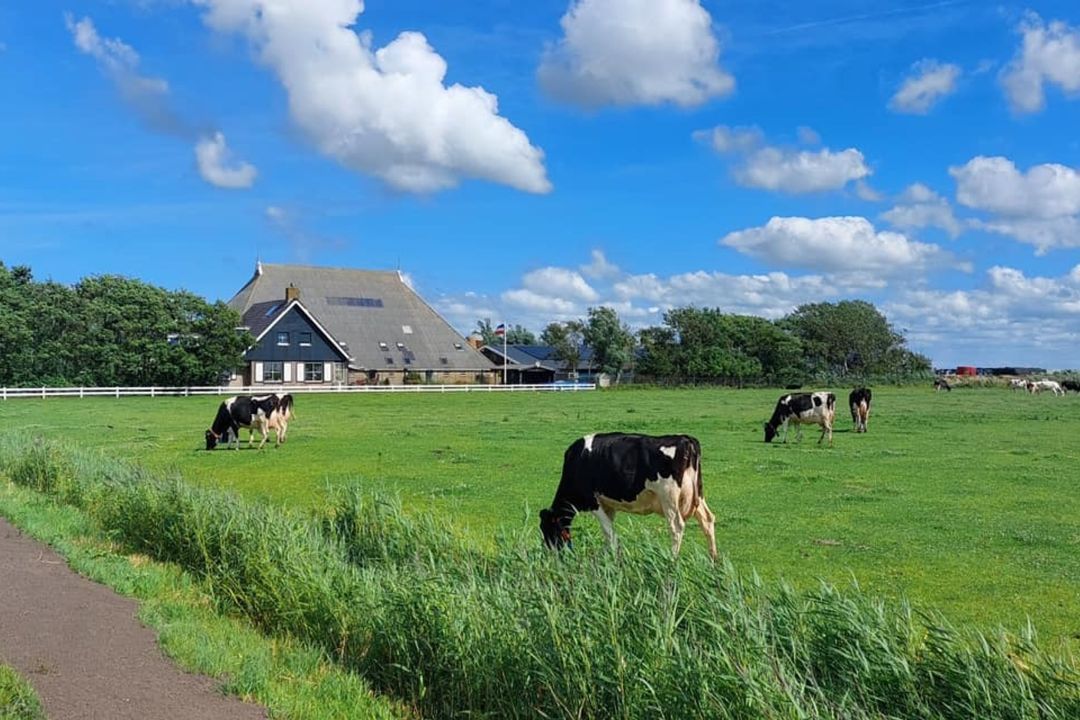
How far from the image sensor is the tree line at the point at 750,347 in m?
97.9

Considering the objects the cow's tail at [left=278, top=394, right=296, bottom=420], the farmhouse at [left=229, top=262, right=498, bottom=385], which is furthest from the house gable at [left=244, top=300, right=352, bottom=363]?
the cow's tail at [left=278, top=394, right=296, bottom=420]

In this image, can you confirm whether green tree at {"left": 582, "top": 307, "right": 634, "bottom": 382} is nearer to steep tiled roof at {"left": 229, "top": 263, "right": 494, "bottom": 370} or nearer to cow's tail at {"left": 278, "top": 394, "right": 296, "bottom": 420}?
steep tiled roof at {"left": 229, "top": 263, "right": 494, "bottom": 370}

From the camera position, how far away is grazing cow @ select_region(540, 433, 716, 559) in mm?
11023

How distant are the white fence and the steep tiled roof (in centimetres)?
858

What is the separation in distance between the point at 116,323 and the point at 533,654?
6671cm

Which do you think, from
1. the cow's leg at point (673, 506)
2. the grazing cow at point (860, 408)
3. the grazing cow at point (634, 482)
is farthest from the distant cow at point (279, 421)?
the grazing cow at point (860, 408)

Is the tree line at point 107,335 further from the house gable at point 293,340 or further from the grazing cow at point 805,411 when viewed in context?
the grazing cow at point 805,411

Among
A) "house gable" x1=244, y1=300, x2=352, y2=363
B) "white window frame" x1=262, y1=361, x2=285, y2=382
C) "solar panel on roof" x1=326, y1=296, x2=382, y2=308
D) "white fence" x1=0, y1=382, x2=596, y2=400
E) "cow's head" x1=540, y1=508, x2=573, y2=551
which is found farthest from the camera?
"solar panel on roof" x1=326, y1=296, x2=382, y2=308

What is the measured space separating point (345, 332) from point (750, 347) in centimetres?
4547

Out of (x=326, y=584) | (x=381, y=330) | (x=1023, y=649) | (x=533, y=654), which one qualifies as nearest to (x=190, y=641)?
(x=326, y=584)

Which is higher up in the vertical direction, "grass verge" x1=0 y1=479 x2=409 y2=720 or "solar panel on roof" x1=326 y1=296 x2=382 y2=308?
"solar panel on roof" x1=326 y1=296 x2=382 y2=308

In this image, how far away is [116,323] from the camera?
65.4 m

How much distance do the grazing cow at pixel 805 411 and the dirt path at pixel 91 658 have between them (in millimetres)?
21790

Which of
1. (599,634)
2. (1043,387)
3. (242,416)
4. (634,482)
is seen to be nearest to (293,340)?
(242,416)
